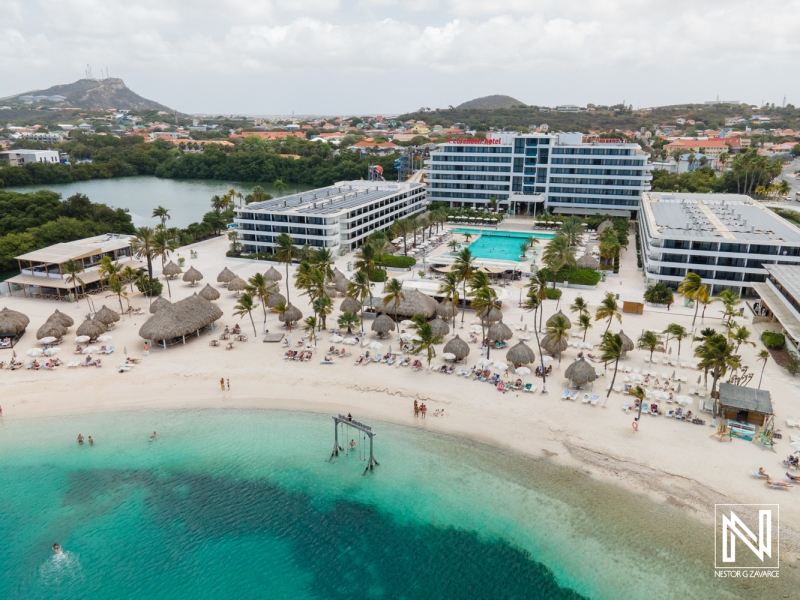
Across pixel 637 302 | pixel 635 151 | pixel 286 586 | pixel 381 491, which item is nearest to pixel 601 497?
pixel 381 491

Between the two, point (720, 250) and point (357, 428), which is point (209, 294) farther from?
point (720, 250)

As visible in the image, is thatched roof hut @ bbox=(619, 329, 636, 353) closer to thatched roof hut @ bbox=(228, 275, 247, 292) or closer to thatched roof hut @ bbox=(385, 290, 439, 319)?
thatched roof hut @ bbox=(385, 290, 439, 319)

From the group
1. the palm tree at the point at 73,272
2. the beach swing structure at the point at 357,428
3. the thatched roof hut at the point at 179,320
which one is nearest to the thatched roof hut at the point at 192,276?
the palm tree at the point at 73,272

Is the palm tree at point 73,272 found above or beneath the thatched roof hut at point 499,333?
above

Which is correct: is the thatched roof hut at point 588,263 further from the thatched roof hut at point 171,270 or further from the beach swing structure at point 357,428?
the thatched roof hut at point 171,270

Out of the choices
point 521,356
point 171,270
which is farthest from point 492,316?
point 171,270
